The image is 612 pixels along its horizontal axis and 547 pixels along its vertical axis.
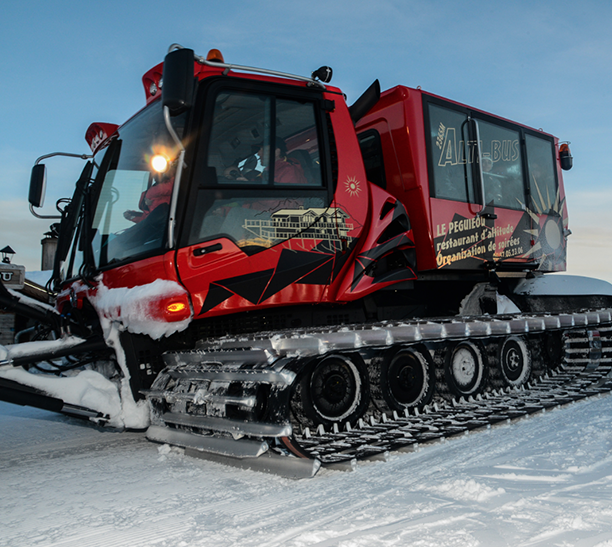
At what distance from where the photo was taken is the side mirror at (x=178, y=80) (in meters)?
3.06

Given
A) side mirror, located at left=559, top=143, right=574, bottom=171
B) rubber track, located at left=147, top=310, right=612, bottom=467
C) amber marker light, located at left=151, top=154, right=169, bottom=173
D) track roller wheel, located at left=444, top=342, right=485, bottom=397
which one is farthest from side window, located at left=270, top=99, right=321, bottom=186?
side mirror, located at left=559, top=143, right=574, bottom=171

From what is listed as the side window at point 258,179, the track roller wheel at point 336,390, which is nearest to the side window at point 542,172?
the side window at point 258,179

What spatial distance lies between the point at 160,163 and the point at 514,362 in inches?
156

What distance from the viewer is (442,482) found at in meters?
2.78

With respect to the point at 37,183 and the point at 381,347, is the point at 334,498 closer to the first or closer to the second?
the point at 381,347

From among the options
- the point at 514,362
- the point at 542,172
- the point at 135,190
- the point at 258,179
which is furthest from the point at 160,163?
the point at 542,172

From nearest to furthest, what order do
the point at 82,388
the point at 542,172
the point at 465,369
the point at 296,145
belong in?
the point at 82,388 → the point at 296,145 → the point at 465,369 → the point at 542,172

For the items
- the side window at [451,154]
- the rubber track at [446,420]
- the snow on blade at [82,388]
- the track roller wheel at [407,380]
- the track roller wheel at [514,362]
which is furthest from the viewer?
the track roller wheel at [514,362]

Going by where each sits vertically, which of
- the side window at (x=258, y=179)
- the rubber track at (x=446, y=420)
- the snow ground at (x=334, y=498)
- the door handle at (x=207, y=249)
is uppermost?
the side window at (x=258, y=179)

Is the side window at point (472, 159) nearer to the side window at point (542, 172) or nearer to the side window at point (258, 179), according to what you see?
the side window at point (542, 172)

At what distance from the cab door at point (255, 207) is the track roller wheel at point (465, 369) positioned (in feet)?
5.03

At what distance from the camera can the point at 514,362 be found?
549cm

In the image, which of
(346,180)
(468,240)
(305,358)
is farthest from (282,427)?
(468,240)

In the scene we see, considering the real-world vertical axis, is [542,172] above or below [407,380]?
above
